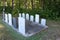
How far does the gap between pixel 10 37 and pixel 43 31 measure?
4.14 ft

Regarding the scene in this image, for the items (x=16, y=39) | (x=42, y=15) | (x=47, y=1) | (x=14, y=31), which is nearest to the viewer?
(x=16, y=39)

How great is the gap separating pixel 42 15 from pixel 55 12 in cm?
82

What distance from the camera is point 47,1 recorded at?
31.5ft

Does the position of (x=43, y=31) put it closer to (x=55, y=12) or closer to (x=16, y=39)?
(x=16, y=39)

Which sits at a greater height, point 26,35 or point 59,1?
point 59,1

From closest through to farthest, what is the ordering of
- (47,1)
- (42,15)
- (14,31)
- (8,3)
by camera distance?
1. (14,31)
2. (42,15)
3. (47,1)
4. (8,3)

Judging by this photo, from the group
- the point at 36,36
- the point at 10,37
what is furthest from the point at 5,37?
the point at 36,36

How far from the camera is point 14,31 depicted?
5.12 meters

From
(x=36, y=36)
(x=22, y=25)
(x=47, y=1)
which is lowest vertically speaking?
(x=36, y=36)

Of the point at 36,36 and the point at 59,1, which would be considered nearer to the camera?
the point at 36,36

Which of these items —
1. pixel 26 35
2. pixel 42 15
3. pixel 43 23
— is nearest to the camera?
pixel 26 35

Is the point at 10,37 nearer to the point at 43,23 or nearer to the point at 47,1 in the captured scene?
the point at 43,23

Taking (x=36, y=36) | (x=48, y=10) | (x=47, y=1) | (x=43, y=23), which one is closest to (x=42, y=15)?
(x=48, y=10)

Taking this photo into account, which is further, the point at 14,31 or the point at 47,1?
the point at 47,1
